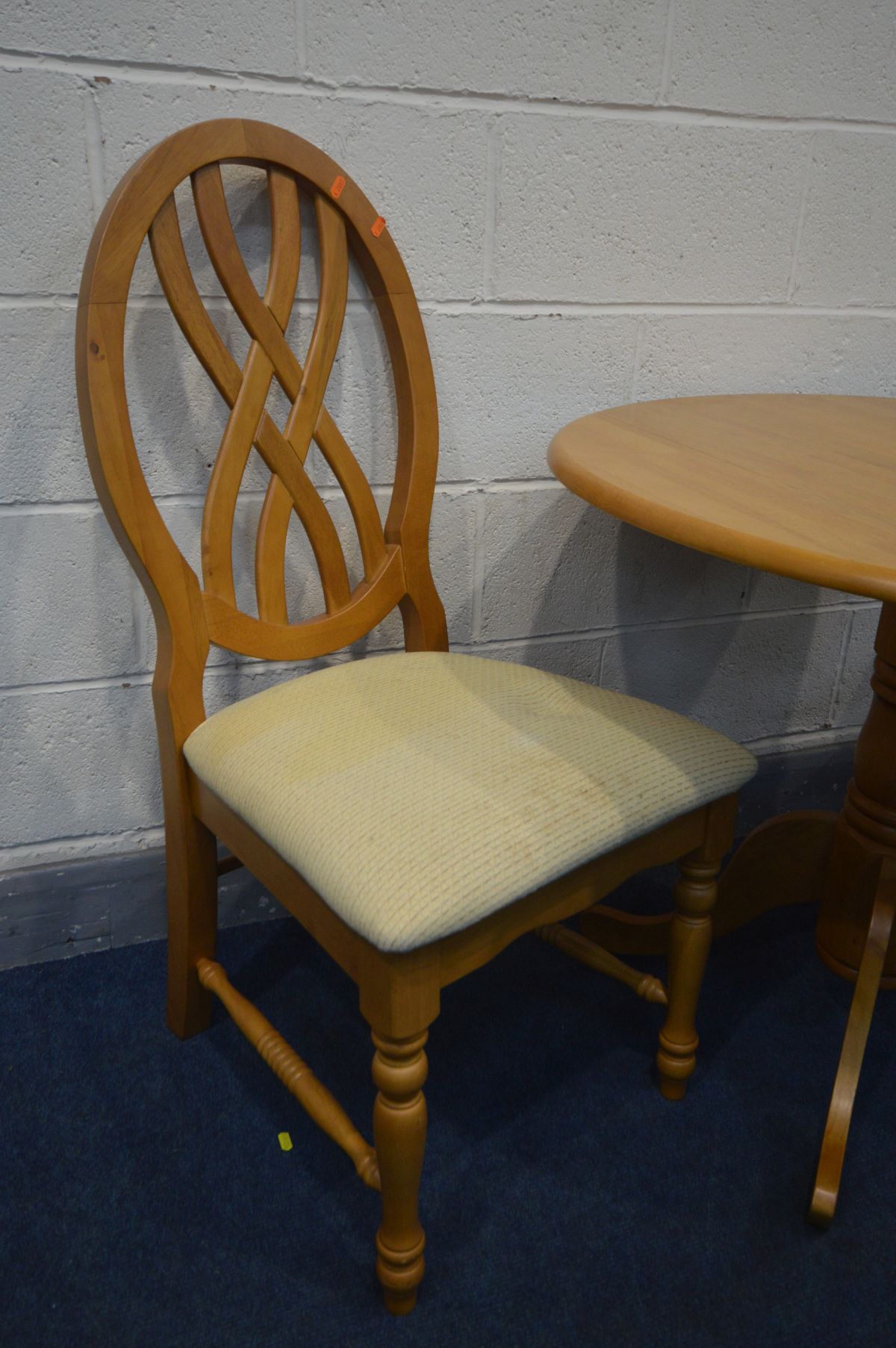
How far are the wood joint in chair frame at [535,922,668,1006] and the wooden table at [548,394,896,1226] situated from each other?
0.18m

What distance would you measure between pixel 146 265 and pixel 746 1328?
128 cm

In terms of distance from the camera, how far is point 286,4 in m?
1.06

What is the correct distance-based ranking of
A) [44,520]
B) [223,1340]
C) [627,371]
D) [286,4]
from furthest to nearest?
1. [627,371]
2. [44,520]
3. [286,4]
4. [223,1340]

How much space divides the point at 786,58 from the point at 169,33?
31.6 inches

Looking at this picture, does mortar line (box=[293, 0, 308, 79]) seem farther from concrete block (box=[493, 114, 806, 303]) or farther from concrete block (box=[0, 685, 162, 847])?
concrete block (box=[0, 685, 162, 847])

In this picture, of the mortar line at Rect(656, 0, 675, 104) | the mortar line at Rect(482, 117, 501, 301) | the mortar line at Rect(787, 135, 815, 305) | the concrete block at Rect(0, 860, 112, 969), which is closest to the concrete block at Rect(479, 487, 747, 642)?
the mortar line at Rect(482, 117, 501, 301)

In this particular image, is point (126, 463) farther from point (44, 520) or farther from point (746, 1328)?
point (746, 1328)

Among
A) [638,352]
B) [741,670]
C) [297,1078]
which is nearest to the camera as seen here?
[297,1078]

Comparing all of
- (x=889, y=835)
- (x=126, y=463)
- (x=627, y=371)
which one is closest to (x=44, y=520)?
(x=126, y=463)

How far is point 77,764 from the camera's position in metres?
1.31

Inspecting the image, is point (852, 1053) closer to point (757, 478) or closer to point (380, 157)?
point (757, 478)

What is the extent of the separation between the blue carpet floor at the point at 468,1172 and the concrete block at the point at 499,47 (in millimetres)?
1149

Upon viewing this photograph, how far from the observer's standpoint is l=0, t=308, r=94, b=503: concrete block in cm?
109

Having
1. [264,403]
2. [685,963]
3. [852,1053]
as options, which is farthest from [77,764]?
[852,1053]
